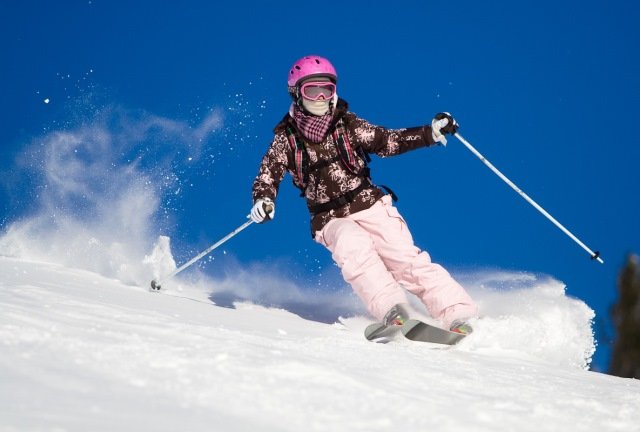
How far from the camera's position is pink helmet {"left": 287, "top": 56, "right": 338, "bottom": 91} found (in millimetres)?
4883

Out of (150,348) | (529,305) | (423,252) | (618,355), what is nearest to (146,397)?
(150,348)

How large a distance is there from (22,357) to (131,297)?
237 cm

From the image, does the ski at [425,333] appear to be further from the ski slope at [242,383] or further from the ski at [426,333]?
the ski slope at [242,383]

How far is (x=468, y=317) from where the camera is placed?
439cm

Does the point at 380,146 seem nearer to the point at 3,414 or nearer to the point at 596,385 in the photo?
the point at 596,385

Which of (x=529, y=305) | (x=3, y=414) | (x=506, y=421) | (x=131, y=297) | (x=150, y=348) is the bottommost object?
(x=3, y=414)

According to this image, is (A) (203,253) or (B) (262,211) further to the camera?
(A) (203,253)

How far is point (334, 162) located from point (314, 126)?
0.30m

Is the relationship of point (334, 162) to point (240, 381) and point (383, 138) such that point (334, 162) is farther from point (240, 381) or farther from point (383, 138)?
point (240, 381)

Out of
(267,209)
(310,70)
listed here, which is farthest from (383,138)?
(267,209)

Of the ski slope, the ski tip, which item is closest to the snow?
the ski slope

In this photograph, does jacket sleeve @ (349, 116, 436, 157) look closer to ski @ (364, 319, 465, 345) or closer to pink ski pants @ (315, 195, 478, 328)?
pink ski pants @ (315, 195, 478, 328)

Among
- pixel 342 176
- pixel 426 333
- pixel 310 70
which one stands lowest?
pixel 426 333

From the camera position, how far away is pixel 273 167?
503 cm
